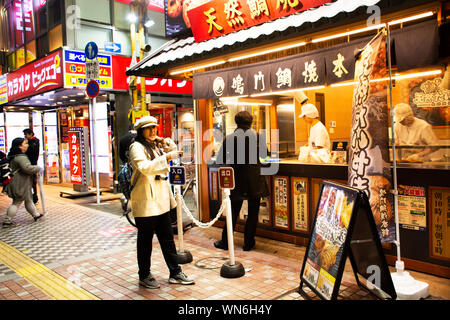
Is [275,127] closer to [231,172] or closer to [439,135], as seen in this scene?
[439,135]

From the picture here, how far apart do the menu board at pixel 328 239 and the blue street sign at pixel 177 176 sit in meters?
2.15

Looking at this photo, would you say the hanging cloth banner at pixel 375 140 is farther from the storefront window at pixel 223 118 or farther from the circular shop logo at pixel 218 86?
the storefront window at pixel 223 118

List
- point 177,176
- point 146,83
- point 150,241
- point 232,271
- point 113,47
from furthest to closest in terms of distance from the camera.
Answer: point 113,47
point 146,83
point 177,176
point 232,271
point 150,241

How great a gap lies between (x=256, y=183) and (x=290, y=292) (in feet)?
7.49

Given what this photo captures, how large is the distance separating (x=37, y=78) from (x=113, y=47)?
3364mm

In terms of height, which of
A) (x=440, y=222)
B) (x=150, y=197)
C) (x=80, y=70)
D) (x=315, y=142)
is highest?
(x=80, y=70)

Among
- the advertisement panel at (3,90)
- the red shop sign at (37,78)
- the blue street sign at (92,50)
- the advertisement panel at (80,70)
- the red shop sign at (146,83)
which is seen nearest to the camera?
the blue street sign at (92,50)

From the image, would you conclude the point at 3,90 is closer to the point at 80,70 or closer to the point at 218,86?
the point at 80,70

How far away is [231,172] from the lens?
5406 millimetres

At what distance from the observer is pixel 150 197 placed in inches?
203

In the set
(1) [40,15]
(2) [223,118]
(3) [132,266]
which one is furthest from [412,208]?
(1) [40,15]

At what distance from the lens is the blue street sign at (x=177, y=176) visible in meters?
5.87

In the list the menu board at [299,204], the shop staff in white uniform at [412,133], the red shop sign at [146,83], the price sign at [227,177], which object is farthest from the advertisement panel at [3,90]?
the shop staff in white uniform at [412,133]

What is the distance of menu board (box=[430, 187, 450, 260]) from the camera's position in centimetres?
518
